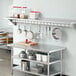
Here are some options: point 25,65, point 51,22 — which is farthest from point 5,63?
point 51,22

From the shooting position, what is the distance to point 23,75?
4828 millimetres

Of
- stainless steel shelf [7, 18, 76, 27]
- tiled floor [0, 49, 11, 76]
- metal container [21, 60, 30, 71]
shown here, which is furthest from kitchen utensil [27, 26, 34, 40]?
tiled floor [0, 49, 11, 76]

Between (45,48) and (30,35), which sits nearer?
(45,48)

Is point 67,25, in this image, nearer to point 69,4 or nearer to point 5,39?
point 69,4

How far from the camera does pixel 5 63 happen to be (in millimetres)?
5738

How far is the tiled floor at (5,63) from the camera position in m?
5.03

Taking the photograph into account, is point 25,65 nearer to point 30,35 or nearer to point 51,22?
point 30,35

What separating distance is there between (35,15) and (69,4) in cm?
69

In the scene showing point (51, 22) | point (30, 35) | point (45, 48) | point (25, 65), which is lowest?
point (25, 65)

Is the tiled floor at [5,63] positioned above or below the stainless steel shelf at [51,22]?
below

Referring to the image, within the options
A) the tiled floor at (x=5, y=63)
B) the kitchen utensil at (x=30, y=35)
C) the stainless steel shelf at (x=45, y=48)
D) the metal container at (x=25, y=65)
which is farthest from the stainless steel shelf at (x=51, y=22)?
the tiled floor at (x=5, y=63)

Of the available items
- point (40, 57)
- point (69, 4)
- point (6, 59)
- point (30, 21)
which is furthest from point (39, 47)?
point (6, 59)

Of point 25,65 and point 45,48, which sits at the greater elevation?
point 45,48

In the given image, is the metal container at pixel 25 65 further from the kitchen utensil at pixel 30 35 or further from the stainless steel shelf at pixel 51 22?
the stainless steel shelf at pixel 51 22
